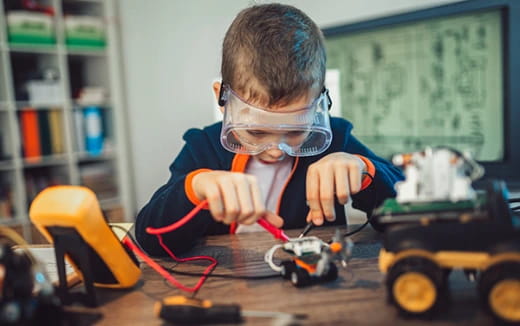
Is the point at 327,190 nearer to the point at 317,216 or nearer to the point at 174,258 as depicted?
the point at 317,216

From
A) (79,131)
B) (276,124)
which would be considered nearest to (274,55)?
(276,124)

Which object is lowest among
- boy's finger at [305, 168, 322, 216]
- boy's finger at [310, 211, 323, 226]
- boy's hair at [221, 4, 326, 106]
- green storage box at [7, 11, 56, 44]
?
boy's finger at [310, 211, 323, 226]

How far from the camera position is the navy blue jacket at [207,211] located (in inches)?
30.4

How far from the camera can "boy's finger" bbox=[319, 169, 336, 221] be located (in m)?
0.66

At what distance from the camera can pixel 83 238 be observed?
1.72ft

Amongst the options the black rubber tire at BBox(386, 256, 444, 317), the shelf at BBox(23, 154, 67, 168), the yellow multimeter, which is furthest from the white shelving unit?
the black rubber tire at BBox(386, 256, 444, 317)

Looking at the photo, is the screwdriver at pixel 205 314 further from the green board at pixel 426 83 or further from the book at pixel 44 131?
the book at pixel 44 131

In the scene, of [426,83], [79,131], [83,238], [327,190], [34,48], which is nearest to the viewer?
[83,238]

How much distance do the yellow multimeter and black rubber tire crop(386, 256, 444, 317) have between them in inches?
13.6

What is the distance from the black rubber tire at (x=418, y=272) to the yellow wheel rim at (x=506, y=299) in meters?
0.05

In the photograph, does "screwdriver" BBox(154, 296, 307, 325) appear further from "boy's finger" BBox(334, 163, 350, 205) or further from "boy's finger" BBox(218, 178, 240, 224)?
"boy's finger" BBox(334, 163, 350, 205)

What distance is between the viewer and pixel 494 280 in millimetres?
417

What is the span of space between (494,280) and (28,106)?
2816mm

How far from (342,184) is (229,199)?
0.20m
